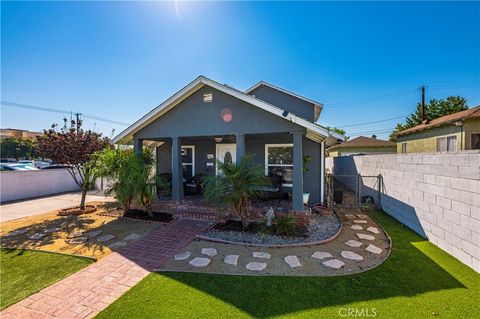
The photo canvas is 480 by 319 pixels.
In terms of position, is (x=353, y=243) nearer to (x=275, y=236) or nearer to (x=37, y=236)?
(x=275, y=236)

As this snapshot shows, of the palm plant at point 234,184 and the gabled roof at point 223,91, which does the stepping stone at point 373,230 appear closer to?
the gabled roof at point 223,91

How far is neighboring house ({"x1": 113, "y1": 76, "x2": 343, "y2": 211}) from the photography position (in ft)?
24.0

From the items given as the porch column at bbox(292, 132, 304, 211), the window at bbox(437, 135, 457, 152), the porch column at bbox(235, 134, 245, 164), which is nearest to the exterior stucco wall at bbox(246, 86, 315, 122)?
the porch column at bbox(292, 132, 304, 211)

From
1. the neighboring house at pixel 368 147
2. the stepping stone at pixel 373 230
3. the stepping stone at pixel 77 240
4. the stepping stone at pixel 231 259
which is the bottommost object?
the stepping stone at pixel 231 259

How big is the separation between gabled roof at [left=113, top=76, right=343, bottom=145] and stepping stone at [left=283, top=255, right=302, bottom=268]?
155 inches

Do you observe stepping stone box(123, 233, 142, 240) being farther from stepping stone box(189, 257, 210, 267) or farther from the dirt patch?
stepping stone box(189, 257, 210, 267)

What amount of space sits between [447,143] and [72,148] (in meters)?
22.7

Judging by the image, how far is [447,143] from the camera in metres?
14.4

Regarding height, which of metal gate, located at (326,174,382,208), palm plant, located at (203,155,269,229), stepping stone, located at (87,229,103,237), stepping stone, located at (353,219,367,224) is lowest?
stepping stone, located at (87,229,103,237)

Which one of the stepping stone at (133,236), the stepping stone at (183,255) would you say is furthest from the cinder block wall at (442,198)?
the stepping stone at (133,236)

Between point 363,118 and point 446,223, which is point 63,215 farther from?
point 363,118

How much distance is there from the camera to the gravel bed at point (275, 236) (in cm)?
616

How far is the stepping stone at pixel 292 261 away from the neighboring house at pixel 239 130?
233 cm

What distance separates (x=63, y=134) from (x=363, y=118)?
50331 millimetres
